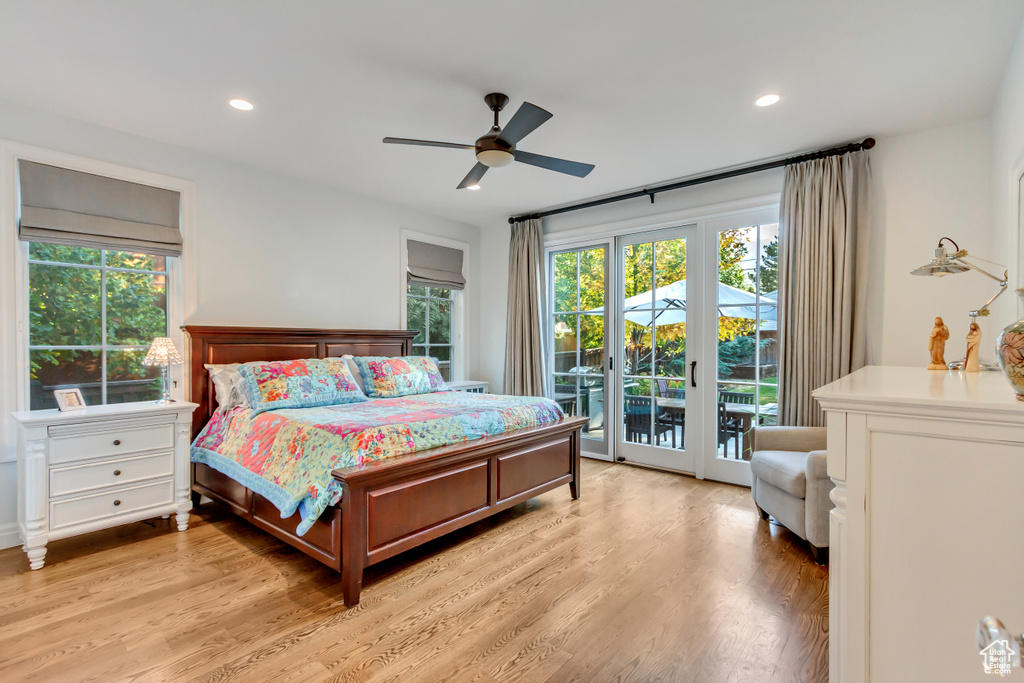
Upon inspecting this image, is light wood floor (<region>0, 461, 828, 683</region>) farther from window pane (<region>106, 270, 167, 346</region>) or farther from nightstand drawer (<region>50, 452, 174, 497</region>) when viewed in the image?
window pane (<region>106, 270, 167, 346</region>)

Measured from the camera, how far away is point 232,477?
9.58 ft

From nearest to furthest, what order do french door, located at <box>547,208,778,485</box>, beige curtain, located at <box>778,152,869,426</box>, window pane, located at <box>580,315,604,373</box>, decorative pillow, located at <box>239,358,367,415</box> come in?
1. decorative pillow, located at <box>239,358,367,415</box>
2. beige curtain, located at <box>778,152,869,426</box>
3. french door, located at <box>547,208,778,485</box>
4. window pane, located at <box>580,315,604,373</box>

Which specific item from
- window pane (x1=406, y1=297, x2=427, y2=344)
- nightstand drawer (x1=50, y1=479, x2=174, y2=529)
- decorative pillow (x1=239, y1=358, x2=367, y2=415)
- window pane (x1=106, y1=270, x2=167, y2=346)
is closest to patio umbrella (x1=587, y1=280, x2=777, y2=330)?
window pane (x1=406, y1=297, x2=427, y2=344)

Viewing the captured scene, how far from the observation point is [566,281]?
516 cm

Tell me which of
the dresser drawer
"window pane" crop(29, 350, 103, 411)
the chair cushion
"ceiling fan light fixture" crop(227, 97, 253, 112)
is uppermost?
"ceiling fan light fixture" crop(227, 97, 253, 112)

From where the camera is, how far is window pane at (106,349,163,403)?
10.7 ft

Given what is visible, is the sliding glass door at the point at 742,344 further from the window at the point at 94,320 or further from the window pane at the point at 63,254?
the window pane at the point at 63,254

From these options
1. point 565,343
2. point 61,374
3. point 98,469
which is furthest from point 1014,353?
point 61,374

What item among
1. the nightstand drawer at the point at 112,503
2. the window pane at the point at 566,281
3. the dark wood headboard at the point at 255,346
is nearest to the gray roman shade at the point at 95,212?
the dark wood headboard at the point at 255,346

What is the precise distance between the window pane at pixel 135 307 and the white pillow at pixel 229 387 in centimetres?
52

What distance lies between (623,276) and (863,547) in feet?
12.4

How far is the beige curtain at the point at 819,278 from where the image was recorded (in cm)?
333

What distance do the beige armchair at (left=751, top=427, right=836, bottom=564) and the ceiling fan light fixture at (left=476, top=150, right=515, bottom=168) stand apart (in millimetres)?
2317

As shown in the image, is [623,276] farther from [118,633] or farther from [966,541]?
[118,633]
